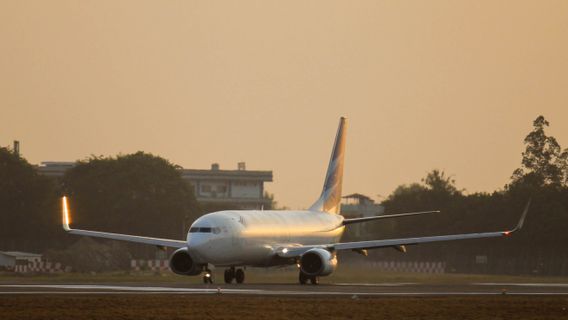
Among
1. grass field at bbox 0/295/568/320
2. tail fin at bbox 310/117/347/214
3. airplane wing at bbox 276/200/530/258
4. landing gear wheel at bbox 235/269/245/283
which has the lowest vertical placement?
grass field at bbox 0/295/568/320

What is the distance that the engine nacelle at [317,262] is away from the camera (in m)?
57.3

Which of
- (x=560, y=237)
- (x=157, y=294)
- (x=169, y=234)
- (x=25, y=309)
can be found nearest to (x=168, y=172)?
(x=169, y=234)

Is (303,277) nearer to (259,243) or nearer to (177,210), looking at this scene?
(259,243)

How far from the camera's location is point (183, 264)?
5853 centimetres

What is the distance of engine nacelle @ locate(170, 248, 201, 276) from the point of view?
58.3 metres

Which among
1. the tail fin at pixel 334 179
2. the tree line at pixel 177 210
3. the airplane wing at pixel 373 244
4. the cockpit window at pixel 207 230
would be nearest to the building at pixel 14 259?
the tree line at pixel 177 210

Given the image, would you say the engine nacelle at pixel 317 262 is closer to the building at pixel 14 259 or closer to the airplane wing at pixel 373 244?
the airplane wing at pixel 373 244

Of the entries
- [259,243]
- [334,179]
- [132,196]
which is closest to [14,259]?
[334,179]

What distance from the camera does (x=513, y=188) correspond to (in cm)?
10612

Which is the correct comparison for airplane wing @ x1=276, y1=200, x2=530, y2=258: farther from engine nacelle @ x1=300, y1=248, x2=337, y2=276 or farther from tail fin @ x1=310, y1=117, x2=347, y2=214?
tail fin @ x1=310, y1=117, x2=347, y2=214

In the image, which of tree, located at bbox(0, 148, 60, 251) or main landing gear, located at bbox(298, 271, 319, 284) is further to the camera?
tree, located at bbox(0, 148, 60, 251)

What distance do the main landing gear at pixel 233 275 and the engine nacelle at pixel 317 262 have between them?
9.13 feet

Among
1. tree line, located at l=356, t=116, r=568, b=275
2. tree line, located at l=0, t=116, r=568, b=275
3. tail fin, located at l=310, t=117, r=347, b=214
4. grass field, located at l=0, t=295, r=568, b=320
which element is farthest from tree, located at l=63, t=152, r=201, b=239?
grass field, located at l=0, t=295, r=568, b=320

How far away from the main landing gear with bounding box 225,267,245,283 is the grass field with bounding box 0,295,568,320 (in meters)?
17.5
